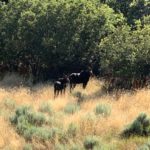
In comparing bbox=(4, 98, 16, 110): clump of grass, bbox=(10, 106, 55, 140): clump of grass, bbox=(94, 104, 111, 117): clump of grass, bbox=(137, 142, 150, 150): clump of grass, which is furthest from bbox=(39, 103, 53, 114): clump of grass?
bbox=(137, 142, 150, 150): clump of grass

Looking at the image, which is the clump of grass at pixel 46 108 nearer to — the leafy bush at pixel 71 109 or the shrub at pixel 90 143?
the leafy bush at pixel 71 109

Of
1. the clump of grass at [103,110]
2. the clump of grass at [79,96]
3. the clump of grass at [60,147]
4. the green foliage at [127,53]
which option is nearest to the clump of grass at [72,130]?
the clump of grass at [60,147]

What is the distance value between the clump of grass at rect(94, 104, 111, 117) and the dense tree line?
20.7ft

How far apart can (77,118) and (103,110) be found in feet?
4.00

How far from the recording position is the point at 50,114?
1539 centimetres

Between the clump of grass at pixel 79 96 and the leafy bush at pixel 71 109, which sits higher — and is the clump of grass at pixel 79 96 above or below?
below

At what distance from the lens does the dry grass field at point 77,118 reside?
39.9 ft

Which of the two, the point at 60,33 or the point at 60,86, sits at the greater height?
the point at 60,33

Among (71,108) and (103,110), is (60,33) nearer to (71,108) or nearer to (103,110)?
(71,108)

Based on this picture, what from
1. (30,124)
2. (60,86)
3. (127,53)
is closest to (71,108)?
(30,124)

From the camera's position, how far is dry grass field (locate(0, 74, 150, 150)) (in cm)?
1217

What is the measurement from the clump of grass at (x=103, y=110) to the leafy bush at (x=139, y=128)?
5.58 ft

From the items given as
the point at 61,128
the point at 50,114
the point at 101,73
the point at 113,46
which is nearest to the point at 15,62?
the point at 101,73

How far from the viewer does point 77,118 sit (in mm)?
13852
